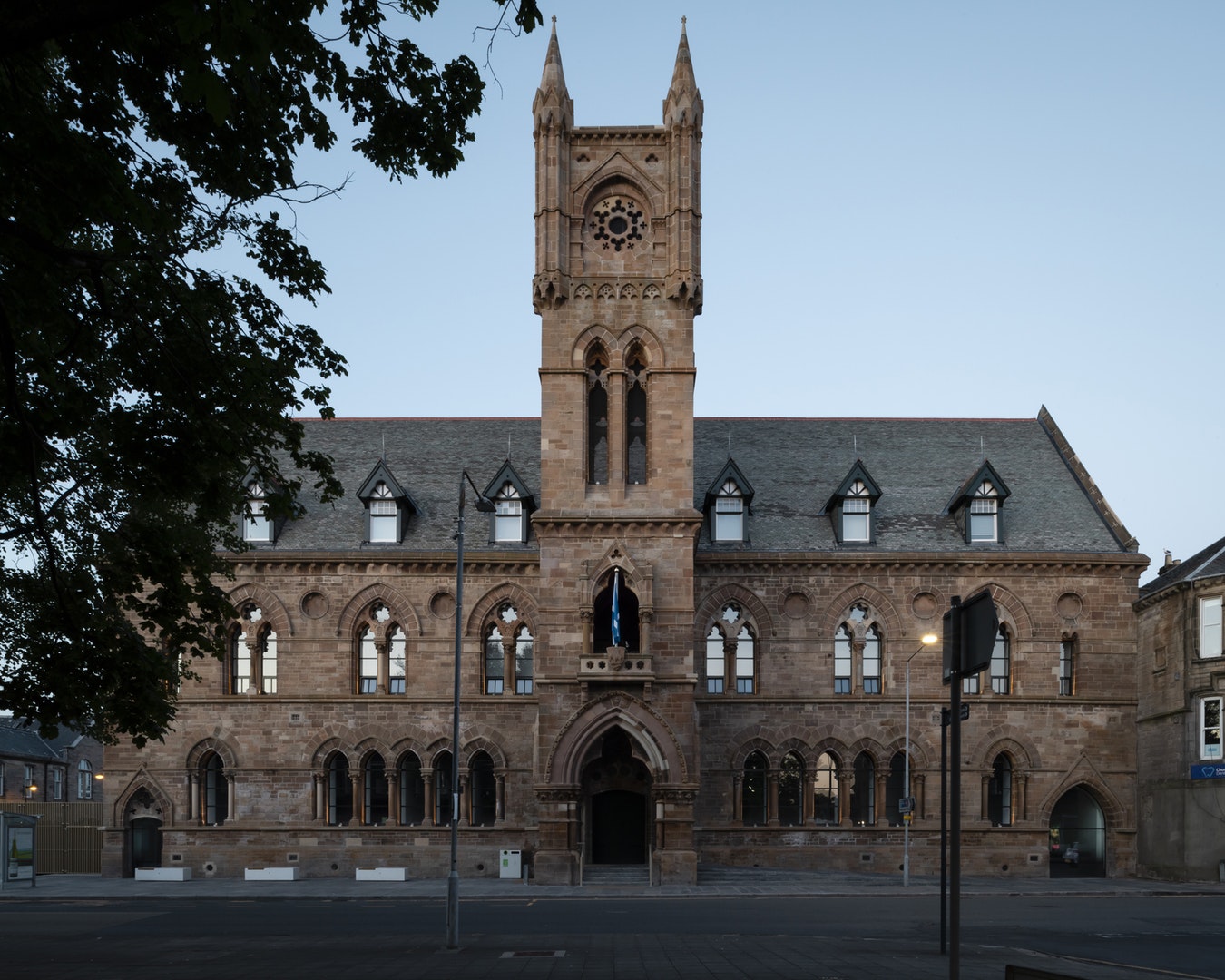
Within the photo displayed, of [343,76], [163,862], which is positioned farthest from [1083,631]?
[343,76]

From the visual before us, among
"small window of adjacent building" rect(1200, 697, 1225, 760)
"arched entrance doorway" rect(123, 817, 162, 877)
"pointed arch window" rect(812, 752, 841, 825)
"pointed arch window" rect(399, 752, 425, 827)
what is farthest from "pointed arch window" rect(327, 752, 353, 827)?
"small window of adjacent building" rect(1200, 697, 1225, 760)

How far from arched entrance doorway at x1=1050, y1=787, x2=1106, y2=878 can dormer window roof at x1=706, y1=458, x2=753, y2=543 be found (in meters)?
14.3

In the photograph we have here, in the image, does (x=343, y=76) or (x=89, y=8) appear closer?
(x=89, y=8)

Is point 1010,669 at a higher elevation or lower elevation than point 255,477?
A: lower

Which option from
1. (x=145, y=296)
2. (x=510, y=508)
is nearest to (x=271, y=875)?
(x=510, y=508)

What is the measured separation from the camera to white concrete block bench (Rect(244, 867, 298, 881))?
149ft

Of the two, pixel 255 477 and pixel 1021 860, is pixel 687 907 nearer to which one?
pixel 1021 860

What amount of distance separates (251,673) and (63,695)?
31258 millimetres

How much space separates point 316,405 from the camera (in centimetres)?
1708

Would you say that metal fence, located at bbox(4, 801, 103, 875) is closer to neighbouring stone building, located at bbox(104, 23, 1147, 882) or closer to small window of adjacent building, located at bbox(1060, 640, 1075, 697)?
neighbouring stone building, located at bbox(104, 23, 1147, 882)

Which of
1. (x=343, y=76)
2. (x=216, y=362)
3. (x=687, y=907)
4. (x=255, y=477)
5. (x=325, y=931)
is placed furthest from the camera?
(x=687, y=907)

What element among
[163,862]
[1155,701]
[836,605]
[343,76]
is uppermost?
[343,76]

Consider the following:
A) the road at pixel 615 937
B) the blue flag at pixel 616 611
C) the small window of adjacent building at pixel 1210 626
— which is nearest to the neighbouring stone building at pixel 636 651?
the blue flag at pixel 616 611

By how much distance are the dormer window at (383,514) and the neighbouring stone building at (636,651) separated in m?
0.10
